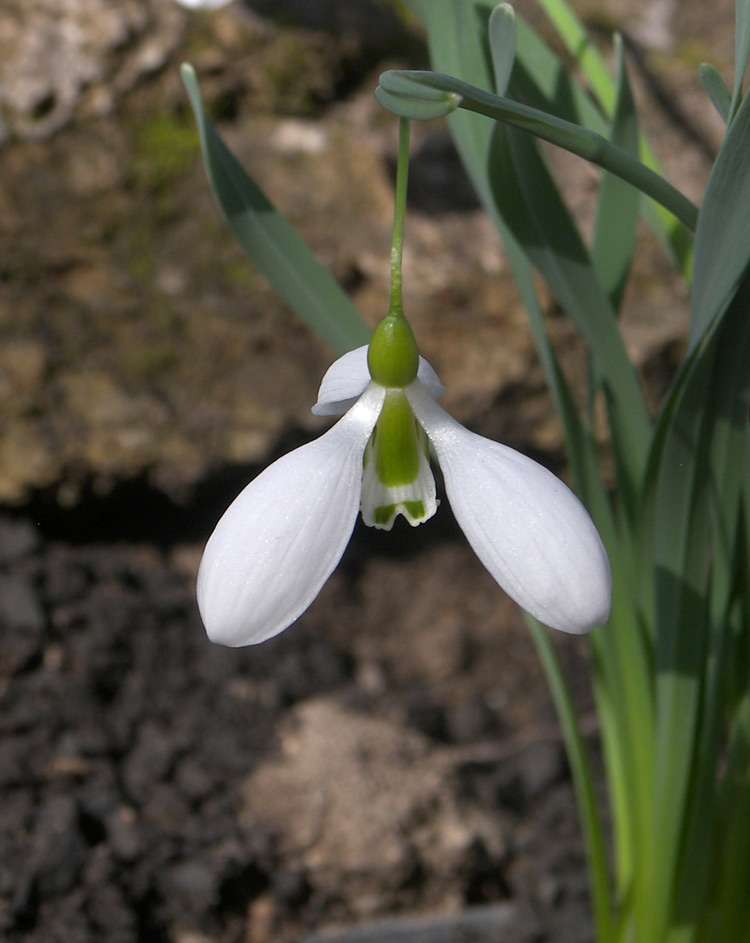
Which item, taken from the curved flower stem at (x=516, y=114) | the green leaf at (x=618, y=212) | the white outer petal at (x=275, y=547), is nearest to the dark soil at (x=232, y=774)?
the white outer petal at (x=275, y=547)

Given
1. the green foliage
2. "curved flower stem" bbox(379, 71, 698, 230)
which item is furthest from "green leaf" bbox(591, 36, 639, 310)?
"curved flower stem" bbox(379, 71, 698, 230)

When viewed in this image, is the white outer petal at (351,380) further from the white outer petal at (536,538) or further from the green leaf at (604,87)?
the green leaf at (604,87)

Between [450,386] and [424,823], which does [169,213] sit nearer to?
[450,386]

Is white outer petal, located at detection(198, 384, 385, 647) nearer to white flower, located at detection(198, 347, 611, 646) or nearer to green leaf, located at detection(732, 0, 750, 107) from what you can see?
white flower, located at detection(198, 347, 611, 646)

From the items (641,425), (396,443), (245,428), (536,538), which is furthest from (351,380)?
(245,428)

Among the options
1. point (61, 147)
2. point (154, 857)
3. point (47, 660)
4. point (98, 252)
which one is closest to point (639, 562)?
point (154, 857)
